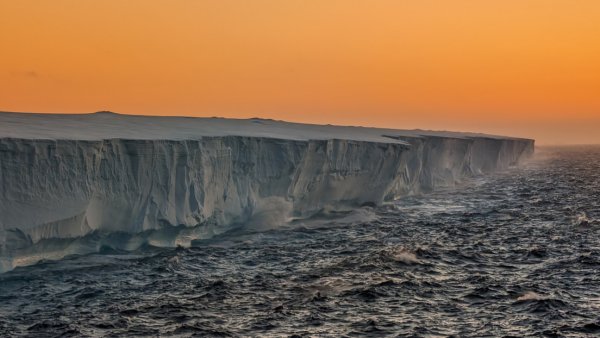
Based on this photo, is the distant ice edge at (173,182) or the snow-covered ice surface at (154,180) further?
the snow-covered ice surface at (154,180)

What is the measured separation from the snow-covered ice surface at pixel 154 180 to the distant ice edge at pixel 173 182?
0.12 ft

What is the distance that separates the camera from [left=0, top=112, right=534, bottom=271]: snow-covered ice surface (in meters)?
18.6

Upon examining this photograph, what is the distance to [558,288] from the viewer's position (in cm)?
1667

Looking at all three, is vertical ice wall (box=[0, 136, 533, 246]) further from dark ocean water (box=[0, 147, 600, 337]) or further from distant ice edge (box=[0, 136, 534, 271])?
dark ocean water (box=[0, 147, 600, 337])

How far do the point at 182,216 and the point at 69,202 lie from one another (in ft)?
16.8

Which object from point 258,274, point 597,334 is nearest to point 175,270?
point 258,274

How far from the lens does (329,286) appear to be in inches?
670

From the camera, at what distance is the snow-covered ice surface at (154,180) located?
18594 millimetres

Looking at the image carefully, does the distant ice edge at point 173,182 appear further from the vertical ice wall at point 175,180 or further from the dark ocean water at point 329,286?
the dark ocean water at point 329,286

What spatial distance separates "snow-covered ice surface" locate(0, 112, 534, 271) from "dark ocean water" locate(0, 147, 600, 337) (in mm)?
951

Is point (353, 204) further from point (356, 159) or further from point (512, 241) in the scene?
point (512, 241)

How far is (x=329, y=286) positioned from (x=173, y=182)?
9177 millimetres

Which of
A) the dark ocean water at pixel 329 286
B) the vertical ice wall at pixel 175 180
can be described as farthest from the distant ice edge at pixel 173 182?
the dark ocean water at pixel 329 286

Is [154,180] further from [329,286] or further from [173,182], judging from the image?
[329,286]
